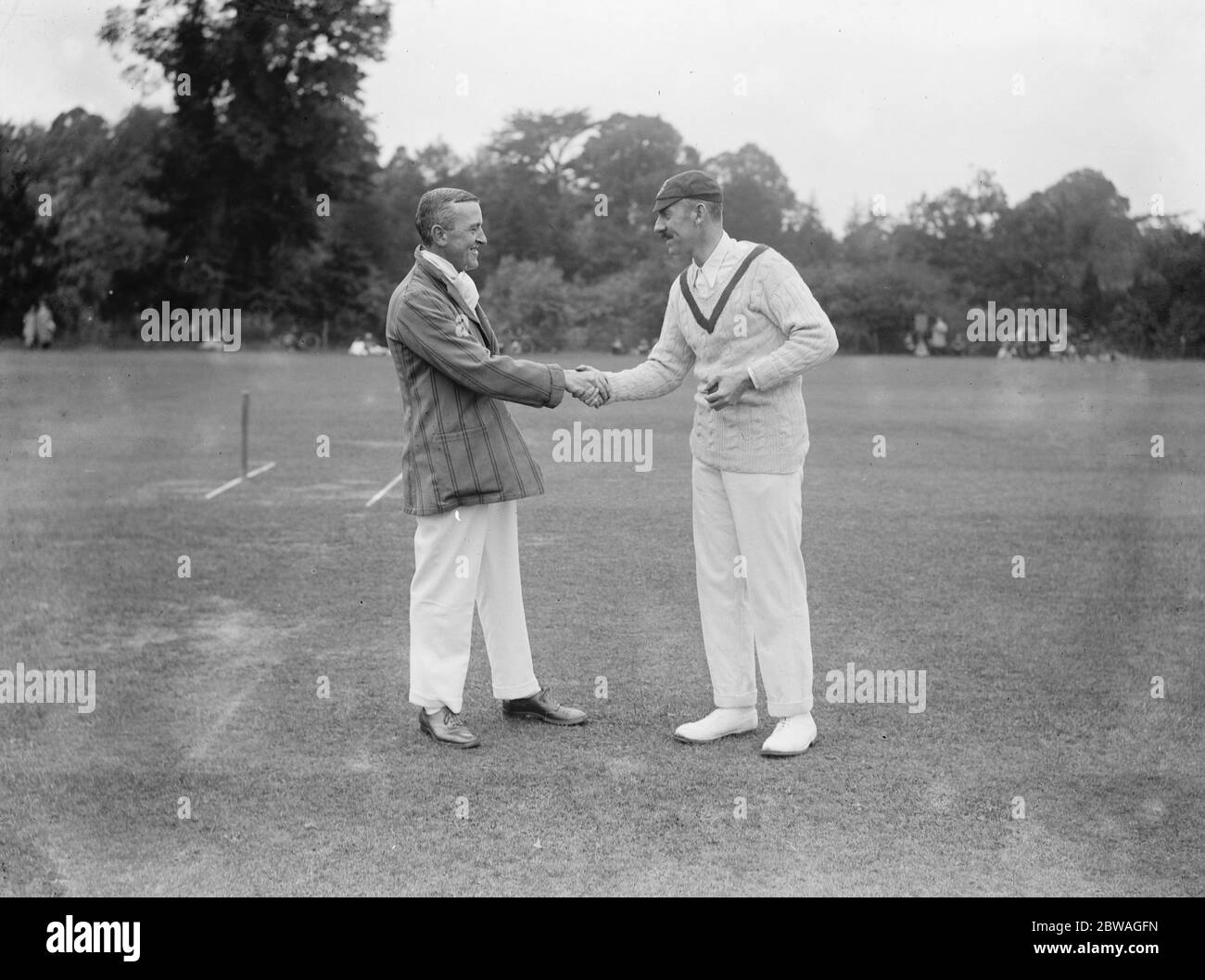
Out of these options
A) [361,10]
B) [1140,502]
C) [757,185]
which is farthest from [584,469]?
[757,185]

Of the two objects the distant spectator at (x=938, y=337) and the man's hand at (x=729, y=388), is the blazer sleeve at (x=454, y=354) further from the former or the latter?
the distant spectator at (x=938, y=337)

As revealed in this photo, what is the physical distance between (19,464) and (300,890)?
1411cm

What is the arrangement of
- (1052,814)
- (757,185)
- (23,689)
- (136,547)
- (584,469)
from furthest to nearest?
(757,185) < (584,469) < (136,547) < (23,689) < (1052,814)

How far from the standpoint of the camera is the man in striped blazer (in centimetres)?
545

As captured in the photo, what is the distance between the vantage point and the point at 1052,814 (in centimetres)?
473

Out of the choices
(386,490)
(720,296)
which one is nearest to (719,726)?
(720,296)

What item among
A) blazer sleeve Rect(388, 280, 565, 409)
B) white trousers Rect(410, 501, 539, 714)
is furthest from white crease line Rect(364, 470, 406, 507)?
blazer sleeve Rect(388, 280, 565, 409)

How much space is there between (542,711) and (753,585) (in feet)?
3.51

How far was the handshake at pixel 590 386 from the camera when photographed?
5.97 meters

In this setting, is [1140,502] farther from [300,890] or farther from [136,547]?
[300,890]

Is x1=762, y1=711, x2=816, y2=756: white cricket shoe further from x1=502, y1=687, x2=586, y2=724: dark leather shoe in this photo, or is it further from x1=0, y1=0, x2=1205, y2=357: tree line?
x1=0, y1=0, x2=1205, y2=357: tree line

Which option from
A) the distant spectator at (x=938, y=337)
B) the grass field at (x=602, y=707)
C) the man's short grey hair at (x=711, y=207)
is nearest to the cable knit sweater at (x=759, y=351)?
the man's short grey hair at (x=711, y=207)

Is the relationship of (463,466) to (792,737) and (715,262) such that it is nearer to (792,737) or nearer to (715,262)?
(715,262)

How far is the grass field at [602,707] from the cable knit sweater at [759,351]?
3.83 ft
